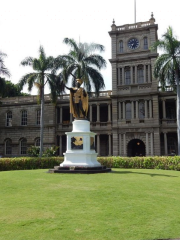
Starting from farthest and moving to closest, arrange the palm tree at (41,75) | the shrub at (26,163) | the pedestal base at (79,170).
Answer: the palm tree at (41,75) < the shrub at (26,163) < the pedestal base at (79,170)

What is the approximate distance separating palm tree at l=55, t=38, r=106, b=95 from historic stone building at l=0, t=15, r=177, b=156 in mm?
6826

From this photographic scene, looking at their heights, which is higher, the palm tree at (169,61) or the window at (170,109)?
the palm tree at (169,61)

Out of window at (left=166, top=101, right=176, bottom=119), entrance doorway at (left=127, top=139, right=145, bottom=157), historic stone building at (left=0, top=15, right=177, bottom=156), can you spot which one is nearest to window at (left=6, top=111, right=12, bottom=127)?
historic stone building at (left=0, top=15, right=177, bottom=156)

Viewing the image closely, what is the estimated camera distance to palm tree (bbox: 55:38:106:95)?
28.7 m

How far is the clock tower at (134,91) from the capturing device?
33.9 m

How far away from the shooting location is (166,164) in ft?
65.8

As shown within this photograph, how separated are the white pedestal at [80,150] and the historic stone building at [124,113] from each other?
18.4 meters

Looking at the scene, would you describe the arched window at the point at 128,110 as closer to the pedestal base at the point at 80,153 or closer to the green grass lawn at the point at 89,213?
the pedestal base at the point at 80,153

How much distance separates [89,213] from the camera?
6.42 meters

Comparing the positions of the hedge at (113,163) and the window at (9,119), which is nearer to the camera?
the hedge at (113,163)

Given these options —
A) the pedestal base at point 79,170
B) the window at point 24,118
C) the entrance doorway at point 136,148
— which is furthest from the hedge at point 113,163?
the window at point 24,118

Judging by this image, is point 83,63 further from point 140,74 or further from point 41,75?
point 140,74

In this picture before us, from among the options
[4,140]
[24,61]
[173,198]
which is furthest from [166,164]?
[4,140]

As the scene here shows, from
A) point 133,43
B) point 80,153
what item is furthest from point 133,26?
point 80,153
